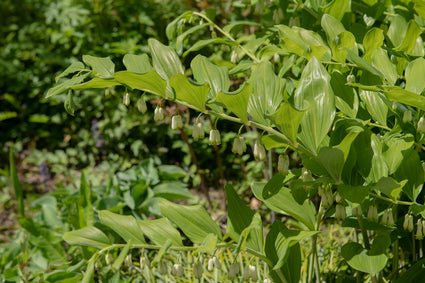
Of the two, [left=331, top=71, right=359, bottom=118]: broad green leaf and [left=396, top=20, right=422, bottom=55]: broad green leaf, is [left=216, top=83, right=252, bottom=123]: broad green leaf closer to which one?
[left=331, top=71, right=359, bottom=118]: broad green leaf

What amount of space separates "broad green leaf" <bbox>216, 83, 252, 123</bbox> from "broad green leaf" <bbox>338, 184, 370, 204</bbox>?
1.05 ft

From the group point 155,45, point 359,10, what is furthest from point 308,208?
point 359,10

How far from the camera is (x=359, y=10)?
71.5 inches

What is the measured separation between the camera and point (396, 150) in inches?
48.7

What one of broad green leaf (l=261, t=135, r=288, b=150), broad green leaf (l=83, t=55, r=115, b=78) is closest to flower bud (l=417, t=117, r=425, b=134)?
broad green leaf (l=261, t=135, r=288, b=150)

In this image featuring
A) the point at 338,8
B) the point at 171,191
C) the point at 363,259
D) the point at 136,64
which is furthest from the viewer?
the point at 171,191

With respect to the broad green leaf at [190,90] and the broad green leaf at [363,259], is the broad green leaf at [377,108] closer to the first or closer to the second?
the broad green leaf at [363,259]

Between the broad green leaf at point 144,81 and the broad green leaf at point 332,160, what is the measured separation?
1.39 feet

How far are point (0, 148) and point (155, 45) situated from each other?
12.2ft

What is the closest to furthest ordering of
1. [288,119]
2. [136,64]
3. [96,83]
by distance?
[288,119]
[96,83]
[136,64]

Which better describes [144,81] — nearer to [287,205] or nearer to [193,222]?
[193,222]

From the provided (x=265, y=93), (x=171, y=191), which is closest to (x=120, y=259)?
(x=265, y=93)

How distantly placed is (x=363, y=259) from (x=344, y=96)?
0.49 metres

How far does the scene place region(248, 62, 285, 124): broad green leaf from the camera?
117 centimetres
